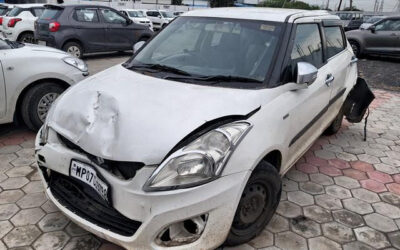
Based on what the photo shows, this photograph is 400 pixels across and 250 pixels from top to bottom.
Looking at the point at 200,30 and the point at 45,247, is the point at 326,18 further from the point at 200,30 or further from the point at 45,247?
the point at 45,247

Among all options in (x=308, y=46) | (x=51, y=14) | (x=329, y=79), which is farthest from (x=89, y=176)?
(x=51, y=14)

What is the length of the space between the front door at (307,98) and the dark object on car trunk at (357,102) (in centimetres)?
105

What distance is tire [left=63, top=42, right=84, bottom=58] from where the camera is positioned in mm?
9672

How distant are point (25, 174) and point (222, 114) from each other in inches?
90.4

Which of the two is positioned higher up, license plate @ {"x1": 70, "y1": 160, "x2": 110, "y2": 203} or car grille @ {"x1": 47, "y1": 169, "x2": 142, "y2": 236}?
license plate @ {"x1": 70, "y1": 160, "x2": 110, "y2": 203}

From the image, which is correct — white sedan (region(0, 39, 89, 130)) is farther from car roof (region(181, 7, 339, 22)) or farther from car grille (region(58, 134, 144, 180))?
car grille (region(58, 134, 144, 180))

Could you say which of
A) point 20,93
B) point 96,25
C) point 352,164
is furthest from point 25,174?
point 96,25

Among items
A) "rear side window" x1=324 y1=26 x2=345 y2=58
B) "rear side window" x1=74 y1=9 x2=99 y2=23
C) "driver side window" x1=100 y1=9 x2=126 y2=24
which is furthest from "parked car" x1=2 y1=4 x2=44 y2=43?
"rear side window" x1=324 y1=26 x2=345 y2=58

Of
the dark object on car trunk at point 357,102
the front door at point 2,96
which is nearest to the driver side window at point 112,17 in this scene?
the front door at point 2,96

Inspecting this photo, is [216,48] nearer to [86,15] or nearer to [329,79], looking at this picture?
[329,79]

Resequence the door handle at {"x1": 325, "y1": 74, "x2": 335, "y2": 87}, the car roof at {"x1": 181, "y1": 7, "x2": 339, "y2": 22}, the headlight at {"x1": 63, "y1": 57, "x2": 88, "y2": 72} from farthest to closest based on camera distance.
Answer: the headlight at {"x1": 63, "y1": 57, "x2": 88, "y2": 72} → the door handle at {"x1": 325, "y1": 74, "x2": 335, "y2": 87} → the car roof at {"x1": 181, "y1": 7, "x2": 339, "y2": 22}

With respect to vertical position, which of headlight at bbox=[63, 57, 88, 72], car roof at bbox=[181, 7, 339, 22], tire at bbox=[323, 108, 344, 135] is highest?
car roof at bbox=[181, 7, 339, 22]

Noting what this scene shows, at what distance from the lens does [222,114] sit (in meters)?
2.23

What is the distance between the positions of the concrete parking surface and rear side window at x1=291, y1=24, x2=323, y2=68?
1.23 m
